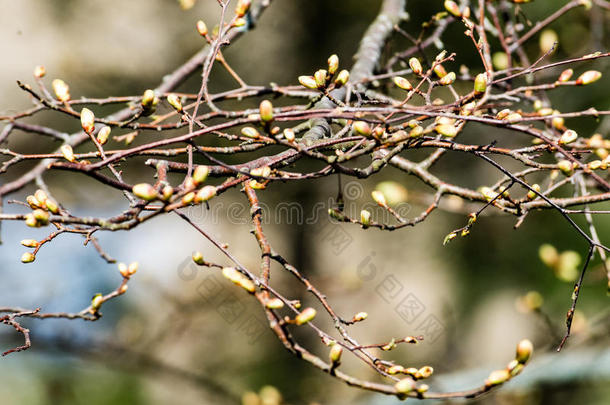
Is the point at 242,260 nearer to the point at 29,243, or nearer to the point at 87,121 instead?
the point at 29,243

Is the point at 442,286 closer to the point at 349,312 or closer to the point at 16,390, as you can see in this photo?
the point at 349,312

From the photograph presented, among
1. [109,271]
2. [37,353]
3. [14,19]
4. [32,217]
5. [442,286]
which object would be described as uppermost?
[14,19]

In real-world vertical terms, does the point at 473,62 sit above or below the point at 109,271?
below

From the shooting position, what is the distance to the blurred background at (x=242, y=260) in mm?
2646

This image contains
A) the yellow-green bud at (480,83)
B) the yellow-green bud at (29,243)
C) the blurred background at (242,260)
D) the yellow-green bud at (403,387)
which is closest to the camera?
the yellow-green bud at (403,387)

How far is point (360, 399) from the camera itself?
2342 millimetres

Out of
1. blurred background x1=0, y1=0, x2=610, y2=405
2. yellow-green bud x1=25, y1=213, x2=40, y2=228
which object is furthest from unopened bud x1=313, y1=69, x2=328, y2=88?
blurred background x1=0, y1=0, x2=610, y2=405

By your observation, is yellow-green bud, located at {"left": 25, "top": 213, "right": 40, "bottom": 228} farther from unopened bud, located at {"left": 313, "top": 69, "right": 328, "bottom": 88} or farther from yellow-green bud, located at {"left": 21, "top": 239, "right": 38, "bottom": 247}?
unopened bud, located at {"left": 313, "top": 69, "right": 328, "bottom": 88}

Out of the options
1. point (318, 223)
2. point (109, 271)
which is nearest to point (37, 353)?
point (109, 271)

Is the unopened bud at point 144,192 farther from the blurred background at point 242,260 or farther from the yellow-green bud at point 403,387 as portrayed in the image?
the blurred background at point 242,260

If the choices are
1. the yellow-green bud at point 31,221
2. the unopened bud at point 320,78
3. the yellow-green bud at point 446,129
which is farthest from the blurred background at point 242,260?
the yellow-green bud at point 31,221

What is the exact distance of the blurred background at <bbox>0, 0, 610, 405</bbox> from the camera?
2646 millimetres

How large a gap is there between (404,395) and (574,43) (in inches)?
82.7

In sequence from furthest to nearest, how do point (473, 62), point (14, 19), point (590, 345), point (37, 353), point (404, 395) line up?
1. point (37, 353)
2. point (14, 19)
3. point (473, 62)
4. point (590, 345)
5. point (404, 395)
